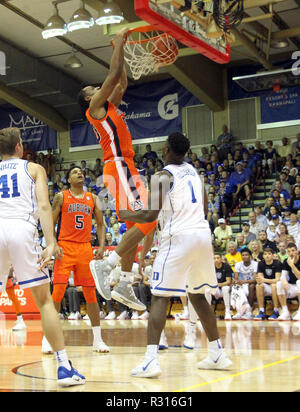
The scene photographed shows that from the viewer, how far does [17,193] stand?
4867mm

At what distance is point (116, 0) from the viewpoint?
1496cm

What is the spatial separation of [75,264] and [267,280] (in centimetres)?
592

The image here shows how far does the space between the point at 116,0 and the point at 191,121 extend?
8.59m

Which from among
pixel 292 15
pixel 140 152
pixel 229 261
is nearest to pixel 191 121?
pixel 140 152

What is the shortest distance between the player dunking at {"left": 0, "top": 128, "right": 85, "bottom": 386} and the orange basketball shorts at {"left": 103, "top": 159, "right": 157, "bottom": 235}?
1.19 meters

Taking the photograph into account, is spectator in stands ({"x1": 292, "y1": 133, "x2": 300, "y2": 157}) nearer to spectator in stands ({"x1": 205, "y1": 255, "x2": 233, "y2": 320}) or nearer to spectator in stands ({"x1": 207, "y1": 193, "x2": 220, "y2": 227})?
spectator in stands ({"x1": 207, "y1": 193, "x2": 220, "y2": 227})

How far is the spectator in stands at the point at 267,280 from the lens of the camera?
12.4 m

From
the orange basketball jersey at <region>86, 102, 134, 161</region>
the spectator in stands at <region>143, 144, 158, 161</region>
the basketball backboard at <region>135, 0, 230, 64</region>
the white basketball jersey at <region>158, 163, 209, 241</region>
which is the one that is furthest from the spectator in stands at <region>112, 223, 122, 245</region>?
the white basketball jersey at <region>158, 163, 209, 241</region>

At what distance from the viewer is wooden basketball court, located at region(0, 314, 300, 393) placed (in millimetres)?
4559

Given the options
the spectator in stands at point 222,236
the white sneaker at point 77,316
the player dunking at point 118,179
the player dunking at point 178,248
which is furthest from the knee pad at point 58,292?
the spectator in stands at point 222,236

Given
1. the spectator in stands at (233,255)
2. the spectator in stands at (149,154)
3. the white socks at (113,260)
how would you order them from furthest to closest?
the spectator in stands at (149,154), the spectator in stands at (233,255), the white socks at (113,260)

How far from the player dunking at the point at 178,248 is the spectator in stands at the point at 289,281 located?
6.85 m

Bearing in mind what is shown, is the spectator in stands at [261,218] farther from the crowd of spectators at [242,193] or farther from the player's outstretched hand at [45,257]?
the player's outstretched hand at [45,257]

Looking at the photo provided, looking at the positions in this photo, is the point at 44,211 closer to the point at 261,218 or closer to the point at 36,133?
the point at 261,218
